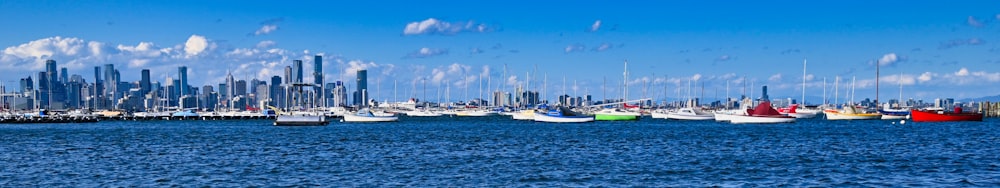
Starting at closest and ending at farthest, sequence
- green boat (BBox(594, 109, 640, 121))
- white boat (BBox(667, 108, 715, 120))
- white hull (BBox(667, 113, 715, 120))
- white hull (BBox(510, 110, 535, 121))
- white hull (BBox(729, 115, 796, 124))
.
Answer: white hull (BBox(729, 115, 796, 124)) < green boat (BBox(594, 109, 640, 121)) < white hull (BBox(667, 113, 715, 120)) < white boat (BBox(667, 108, 715, 120)) < white hull (BBox(510, 110, 535, 121))

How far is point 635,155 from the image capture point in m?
59.9

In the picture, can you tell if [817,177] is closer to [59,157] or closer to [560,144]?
[560,144]

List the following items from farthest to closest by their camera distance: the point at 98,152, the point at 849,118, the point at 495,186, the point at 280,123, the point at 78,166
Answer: the point at 849,118 → the point at 280,123 → the point at 98,152 → the point at 78,166 → the point at 495,186

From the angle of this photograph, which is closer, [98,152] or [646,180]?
[646,180]

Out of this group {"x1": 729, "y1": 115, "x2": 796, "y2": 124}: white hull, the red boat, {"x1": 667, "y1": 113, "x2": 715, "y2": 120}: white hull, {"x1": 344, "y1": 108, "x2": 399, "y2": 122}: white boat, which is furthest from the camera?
{"x1": 667, "y1": 113, "x2": 715, "y2": 120}: white hull

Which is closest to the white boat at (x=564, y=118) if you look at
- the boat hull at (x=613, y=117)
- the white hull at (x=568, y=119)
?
the white hull at (x=568, y=119)

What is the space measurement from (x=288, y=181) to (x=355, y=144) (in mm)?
33799

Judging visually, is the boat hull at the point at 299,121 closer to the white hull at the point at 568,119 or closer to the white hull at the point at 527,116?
the white hull at the point at 568,119

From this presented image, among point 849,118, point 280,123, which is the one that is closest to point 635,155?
point 280,123

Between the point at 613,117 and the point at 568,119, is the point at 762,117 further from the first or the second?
the point at 613,117

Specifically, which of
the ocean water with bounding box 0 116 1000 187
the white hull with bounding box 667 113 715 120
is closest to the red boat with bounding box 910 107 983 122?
the white hull with bounding box 667 113 715 120

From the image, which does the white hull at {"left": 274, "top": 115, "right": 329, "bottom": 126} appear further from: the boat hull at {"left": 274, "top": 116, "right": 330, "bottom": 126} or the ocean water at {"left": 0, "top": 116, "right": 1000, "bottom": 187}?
the ocean water at {"left": 0, "top": 116, "right": 1000, "bottom": 187}

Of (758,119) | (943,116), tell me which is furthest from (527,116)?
(943,116)

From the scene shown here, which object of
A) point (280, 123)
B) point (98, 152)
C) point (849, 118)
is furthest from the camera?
point (849, 118)
